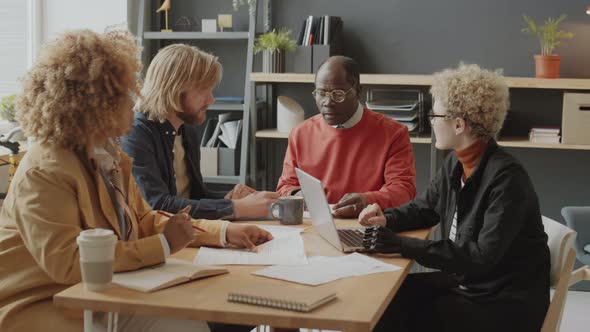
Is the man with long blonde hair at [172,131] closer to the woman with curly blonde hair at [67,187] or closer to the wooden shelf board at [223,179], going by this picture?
the woman with curly blonde hair at [67,187]

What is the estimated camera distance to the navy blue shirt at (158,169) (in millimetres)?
2656

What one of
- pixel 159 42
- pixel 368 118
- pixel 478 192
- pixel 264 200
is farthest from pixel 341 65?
pixel 159 42

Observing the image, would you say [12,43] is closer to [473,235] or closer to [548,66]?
[548,66]

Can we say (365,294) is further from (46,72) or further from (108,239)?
(46,72)

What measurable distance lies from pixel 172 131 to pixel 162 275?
1.06 m

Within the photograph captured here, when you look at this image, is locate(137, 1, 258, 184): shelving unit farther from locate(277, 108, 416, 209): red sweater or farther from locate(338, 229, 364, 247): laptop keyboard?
locate(338, 229, 364, 247): laptop keyboard

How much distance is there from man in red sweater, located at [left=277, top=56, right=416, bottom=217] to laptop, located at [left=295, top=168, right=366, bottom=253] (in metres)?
0.71

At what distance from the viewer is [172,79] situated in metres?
2.77

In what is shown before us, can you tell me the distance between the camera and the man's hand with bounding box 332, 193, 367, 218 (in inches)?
107

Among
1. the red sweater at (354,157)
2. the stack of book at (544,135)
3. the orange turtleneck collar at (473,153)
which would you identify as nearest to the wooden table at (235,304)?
the orange turtleneck collar at (473,153)

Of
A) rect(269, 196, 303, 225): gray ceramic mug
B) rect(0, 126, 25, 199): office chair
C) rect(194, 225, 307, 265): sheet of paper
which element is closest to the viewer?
rect(194, 225, 307, 265): sheet of paper

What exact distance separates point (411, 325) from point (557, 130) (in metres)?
2.30

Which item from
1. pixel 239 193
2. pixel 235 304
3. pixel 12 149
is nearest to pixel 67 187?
pixel 235 304

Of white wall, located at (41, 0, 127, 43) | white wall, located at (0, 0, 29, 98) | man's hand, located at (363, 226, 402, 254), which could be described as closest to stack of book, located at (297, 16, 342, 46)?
white wall, located at (41, 0, 127, 43)
